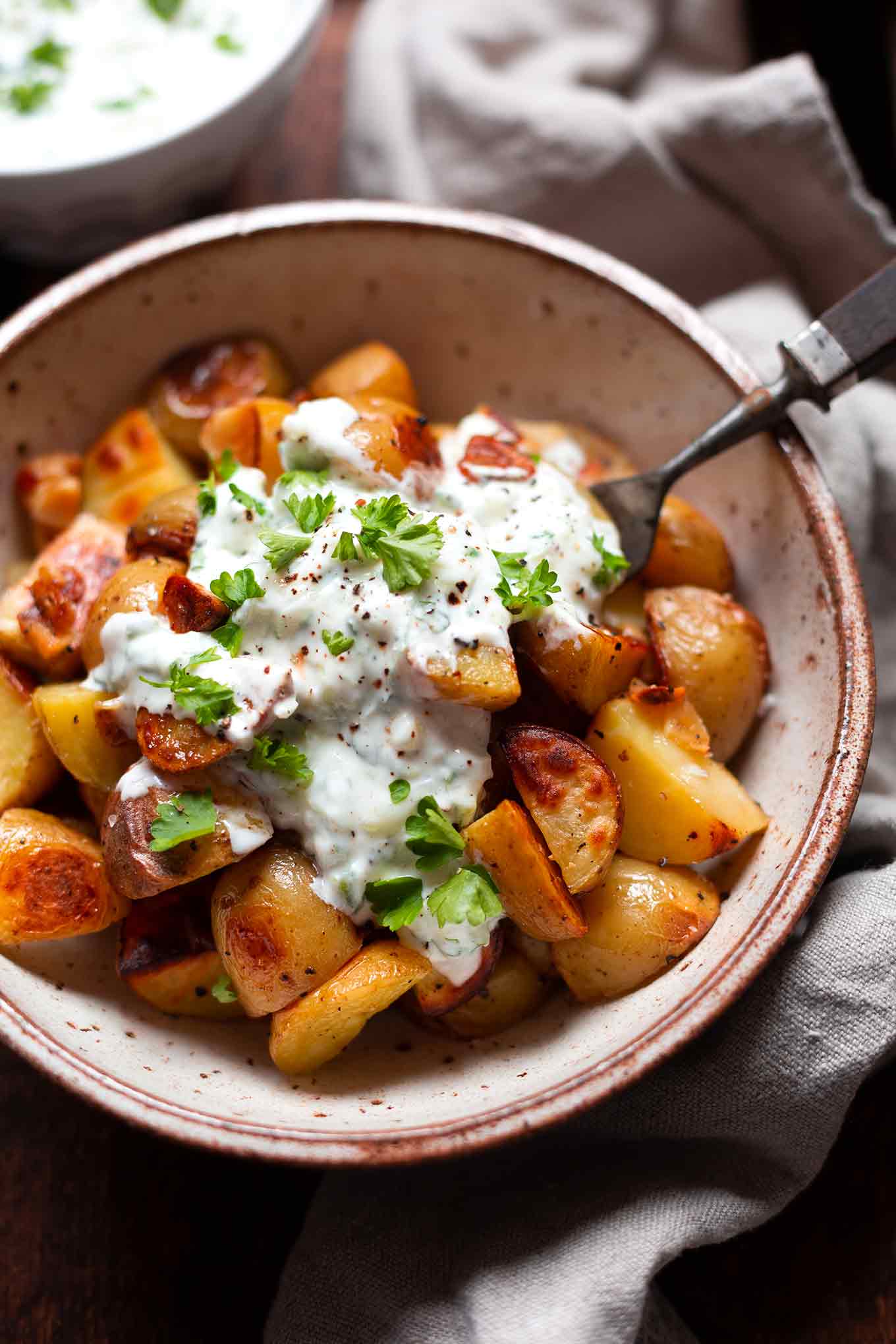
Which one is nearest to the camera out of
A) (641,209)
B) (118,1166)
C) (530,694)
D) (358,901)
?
(358,901)

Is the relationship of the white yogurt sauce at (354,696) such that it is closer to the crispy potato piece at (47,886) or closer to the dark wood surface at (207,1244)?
the crispy potato piece at (47,886)

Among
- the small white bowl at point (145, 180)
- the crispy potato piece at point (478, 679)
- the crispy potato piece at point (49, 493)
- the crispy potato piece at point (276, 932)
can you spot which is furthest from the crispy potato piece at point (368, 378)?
the crispy potato piece at point (276, 932)

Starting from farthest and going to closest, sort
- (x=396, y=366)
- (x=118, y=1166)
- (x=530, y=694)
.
A: (x=396, y=366), (x=118, y=1166), (x=530, y=694)

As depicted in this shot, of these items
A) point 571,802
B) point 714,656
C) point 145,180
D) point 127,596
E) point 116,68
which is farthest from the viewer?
point 116,68

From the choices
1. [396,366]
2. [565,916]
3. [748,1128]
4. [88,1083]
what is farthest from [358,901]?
[396,366]

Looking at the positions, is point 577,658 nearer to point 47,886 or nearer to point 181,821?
point 181,821

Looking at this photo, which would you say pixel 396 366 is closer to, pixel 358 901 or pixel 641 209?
pixel 641 209

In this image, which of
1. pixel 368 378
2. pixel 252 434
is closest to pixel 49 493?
pixel 252 434
